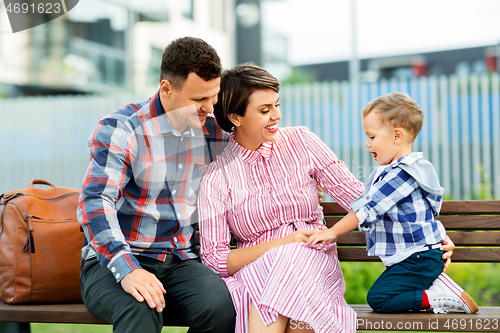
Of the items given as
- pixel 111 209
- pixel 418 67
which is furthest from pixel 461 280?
pixel 418 67

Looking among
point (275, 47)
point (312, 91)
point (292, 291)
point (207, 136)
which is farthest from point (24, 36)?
point (292, 291)

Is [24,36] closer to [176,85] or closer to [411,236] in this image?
[176,85]

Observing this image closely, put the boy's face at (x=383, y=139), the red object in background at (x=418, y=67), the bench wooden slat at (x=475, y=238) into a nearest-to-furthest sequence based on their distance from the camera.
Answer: the boy's face at (x=383, y=139) < the bench wooden slat at (x=475, y=238) < the red object in background at (x=418, y=67)

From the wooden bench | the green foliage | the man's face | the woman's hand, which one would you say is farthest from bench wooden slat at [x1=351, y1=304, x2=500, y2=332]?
the green foliage

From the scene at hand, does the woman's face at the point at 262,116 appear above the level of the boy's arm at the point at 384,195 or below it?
above

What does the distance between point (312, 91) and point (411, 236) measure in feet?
19.6

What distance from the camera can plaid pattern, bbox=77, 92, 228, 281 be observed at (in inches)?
73.7

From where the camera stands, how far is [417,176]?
1.88 metres

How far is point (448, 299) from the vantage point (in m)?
1.87

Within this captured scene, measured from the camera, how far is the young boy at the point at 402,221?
73.8 inches

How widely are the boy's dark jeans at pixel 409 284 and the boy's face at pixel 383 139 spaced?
42 cm

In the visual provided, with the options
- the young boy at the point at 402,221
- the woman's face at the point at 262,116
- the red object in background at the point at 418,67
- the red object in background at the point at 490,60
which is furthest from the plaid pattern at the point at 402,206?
the red object in background at the point at 418,67

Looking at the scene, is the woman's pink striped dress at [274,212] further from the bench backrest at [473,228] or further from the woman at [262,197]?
the bench backrest at [473,228]

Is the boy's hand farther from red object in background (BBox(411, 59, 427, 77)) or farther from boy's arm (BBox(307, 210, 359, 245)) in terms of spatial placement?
red object in background (BBox(411, 59, 427, 77))
